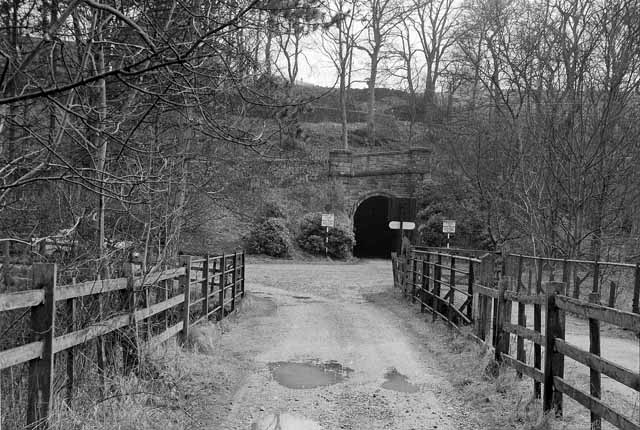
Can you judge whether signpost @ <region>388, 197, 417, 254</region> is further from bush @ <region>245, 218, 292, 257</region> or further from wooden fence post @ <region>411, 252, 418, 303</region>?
wooden fence post @ <region>411, 252, 418, 303</region>

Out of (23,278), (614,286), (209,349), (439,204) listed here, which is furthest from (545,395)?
(439,204)

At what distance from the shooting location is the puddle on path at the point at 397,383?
6707 mm

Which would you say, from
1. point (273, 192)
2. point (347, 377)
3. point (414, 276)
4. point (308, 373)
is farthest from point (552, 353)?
→ point (273, 192)

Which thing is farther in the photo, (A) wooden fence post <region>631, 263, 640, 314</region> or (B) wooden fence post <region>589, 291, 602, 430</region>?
(A) wooden fence post <region>631, 263, 640, 314</region>

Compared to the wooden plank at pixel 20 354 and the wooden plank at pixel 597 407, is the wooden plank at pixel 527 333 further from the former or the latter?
the wooden plank at pixel 20 354

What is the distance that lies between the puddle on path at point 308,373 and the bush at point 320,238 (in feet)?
Result: 63.7

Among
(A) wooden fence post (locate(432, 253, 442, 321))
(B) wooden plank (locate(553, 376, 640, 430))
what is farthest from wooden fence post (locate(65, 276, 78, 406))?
(A) wooden fence post (locate(432, 253, 442, 321))

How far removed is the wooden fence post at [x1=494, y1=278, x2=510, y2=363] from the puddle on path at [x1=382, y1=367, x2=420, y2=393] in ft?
3.29

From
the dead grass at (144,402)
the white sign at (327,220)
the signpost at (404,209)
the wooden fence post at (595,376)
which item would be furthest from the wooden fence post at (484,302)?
the signpost at (404,209)

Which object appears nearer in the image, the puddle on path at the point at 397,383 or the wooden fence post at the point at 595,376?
the wooden fence post at the point at 595,376

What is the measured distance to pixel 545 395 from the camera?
5.14 m

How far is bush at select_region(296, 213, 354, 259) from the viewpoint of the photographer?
27.5 meters

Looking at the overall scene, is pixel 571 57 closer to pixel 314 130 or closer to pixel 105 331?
pixel 105 331

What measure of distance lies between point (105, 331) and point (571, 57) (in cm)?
1356
